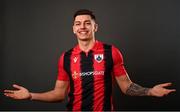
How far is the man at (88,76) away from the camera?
195cm

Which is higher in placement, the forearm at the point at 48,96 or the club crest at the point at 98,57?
the club crest at the point at 98,57

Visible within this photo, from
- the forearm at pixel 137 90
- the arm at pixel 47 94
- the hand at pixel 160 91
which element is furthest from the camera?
the arm at pixel 47 94

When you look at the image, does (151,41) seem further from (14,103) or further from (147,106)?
(14,103)

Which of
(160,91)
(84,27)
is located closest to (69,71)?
(84,27)

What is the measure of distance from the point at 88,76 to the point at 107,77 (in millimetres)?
133

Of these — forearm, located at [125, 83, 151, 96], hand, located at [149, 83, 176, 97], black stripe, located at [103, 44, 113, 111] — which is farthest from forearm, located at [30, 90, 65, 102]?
hand, located at [149, 83, 176, 97]

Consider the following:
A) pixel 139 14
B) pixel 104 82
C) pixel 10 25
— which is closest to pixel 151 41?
pixel 139 14

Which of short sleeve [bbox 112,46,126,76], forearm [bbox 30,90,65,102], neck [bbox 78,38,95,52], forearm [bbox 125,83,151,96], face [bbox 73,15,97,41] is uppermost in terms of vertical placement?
face [bbox 73,15,97,41]

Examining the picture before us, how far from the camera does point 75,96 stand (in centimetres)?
201

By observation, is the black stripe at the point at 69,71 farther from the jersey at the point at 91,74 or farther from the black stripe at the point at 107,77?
the black stripe at the point at 107,77

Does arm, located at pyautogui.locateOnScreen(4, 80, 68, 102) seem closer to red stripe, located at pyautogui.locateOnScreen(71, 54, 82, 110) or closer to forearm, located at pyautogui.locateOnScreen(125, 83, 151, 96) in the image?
red stripe, located at pyautogui.locateOnScreen(71, 54, 82, 110)

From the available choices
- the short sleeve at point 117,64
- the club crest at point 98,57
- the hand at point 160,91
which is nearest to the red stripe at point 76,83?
the club crest at point 98,57

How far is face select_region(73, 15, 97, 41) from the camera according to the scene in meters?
2.03

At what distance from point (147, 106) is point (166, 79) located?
0.31 m
